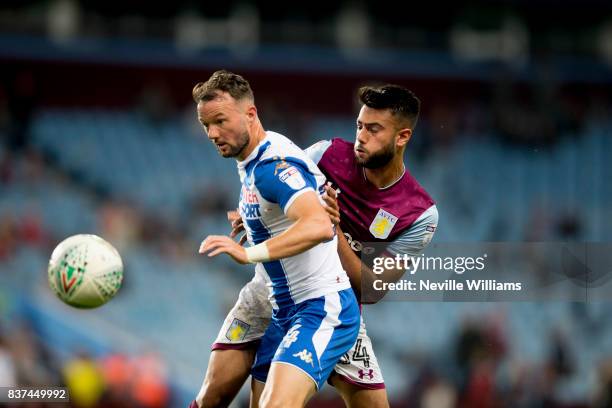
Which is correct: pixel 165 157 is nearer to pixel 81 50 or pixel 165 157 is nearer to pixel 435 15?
pixel 81 50

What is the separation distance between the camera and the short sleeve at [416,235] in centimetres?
676

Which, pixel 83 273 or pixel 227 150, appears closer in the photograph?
pixel 227 150

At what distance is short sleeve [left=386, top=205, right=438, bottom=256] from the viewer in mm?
6758

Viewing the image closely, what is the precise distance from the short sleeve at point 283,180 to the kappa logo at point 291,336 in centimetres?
75

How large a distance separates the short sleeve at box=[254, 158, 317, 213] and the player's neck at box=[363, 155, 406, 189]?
110 centimetres

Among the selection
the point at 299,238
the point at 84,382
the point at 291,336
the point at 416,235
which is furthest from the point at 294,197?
the point at 84,382

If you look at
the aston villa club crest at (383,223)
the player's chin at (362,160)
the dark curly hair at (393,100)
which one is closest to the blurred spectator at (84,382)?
the aston villa club crest at (383,223)

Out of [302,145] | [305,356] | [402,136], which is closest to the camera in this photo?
[305,356]

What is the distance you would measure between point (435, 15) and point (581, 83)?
10.4 feet

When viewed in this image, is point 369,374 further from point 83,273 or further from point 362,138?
point 83,273

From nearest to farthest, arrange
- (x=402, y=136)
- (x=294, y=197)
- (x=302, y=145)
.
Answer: (x=294, y=197) → (x=402, y=136) → (x=302, y=145)

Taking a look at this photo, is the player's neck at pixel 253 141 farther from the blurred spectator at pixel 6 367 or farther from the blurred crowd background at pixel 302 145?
the blurred crowd background at pixel 302 145

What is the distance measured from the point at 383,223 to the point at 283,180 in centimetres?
138

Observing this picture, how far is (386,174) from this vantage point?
21.9ft
